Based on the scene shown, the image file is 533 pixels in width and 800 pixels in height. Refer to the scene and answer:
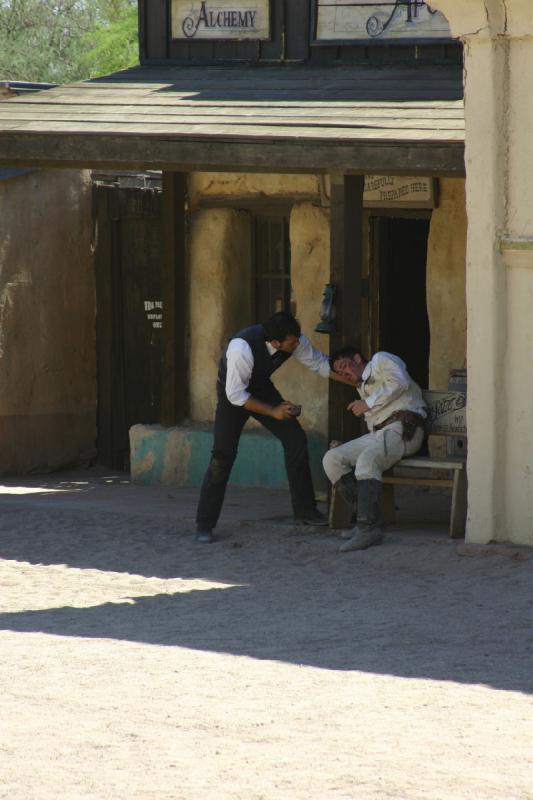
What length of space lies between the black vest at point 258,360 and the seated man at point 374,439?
1.50 ft

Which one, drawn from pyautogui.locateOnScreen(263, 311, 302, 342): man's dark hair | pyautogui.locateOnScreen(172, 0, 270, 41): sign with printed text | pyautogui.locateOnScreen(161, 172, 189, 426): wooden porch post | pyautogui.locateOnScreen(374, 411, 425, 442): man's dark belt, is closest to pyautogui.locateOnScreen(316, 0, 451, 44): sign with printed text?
pyautogui.locateOnScreen(172, 0, 270, 41): sign with printed text

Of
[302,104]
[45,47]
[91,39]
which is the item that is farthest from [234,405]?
[45,47]

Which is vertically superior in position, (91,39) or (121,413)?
(91,39)

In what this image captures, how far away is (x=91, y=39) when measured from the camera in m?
29.8

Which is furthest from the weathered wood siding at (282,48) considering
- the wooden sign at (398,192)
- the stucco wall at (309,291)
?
the stucco wall at (309,291)

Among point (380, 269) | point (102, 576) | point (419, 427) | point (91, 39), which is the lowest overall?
point (102, 576)

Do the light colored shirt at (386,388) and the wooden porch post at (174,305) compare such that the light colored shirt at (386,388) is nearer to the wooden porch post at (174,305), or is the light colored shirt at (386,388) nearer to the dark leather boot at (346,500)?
the dark leather boot at (346,500)

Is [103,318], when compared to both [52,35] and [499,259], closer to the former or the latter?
[499,259]

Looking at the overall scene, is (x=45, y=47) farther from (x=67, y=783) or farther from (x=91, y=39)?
(x=67, y=783)

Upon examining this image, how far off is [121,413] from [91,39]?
1703 centimetres

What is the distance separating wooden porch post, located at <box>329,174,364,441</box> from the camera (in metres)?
9.91

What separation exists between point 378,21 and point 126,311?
353 cm

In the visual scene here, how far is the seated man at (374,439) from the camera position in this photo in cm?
945

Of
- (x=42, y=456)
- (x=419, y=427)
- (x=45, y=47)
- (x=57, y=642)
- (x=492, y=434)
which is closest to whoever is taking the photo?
(x=57, y=642)
